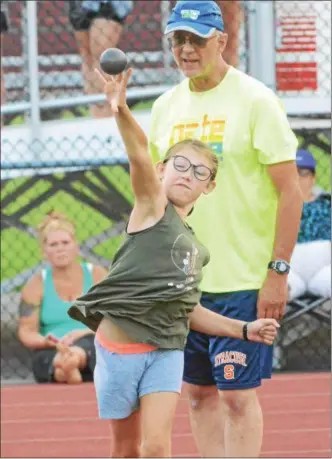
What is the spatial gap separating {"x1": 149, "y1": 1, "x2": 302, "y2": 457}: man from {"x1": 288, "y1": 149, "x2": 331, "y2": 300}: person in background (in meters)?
3.11

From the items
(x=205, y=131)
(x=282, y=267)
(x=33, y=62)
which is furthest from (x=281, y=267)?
(x=33, y=62)

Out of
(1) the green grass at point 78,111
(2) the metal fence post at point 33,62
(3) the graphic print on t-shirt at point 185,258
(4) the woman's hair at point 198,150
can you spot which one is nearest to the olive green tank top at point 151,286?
(3) the graphic print on t-shirt at point 185,258

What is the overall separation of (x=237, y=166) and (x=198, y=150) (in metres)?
0.39

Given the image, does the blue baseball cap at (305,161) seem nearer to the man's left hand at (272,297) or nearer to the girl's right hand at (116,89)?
the man's left hand at (272,297)

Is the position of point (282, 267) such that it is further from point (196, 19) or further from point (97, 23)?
point (97, 23)

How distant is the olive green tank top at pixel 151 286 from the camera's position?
3.93 m

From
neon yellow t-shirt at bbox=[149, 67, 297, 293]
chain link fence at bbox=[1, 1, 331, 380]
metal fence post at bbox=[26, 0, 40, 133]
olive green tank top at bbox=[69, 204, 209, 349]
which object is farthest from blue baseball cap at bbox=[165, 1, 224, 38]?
metal fence post at bbox=[26, 0, 40, 133]

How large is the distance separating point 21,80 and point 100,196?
1649mm

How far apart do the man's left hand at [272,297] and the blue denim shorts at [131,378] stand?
578mm

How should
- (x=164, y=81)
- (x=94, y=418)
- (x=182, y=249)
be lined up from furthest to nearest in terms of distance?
1. (x=164, y=81)
2. (x=94, y=418)
3. (x=182, y=249)

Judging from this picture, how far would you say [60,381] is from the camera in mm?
7543

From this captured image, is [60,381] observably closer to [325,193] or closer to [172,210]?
[325,193]

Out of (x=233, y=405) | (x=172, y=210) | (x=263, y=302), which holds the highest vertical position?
(x=172, y=210)

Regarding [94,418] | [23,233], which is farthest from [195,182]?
[23,233]
